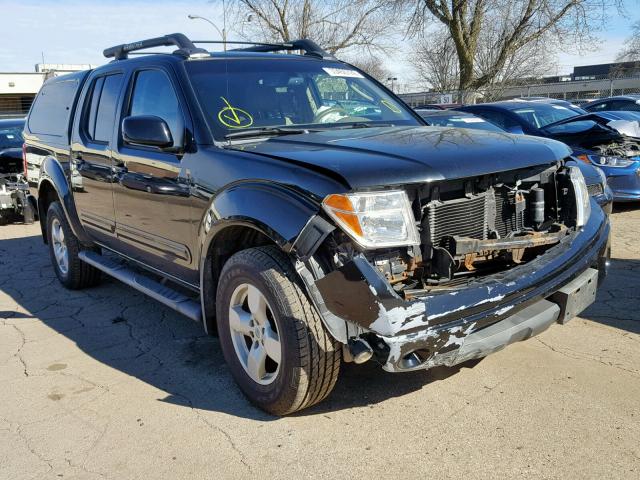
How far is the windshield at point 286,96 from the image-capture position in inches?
152

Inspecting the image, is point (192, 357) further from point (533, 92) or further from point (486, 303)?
point (533, 92)

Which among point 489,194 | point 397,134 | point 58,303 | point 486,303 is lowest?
point 58,303

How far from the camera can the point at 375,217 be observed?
2758mm

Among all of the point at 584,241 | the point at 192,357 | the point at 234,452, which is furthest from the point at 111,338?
the point at 584,241

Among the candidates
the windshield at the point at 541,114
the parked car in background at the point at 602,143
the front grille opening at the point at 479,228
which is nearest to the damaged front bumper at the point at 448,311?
the front grille opening at the point at 479,228

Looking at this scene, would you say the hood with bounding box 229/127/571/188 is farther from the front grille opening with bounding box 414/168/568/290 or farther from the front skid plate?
the front skid plate

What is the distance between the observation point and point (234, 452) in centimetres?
300

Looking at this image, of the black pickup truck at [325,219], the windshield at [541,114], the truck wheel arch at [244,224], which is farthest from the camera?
the windshield at [541,114]

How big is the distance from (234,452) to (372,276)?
1156 millimetres

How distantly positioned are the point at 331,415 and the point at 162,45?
303 centimetres

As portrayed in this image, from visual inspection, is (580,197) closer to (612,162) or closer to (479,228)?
(479,228)

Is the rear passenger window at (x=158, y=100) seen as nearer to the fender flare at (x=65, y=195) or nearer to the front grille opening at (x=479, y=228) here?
the fender flare at (x=65, y=195)

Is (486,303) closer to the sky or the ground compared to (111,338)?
closer to the sky

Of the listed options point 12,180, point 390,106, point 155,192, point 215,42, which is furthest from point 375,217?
point 12,180
